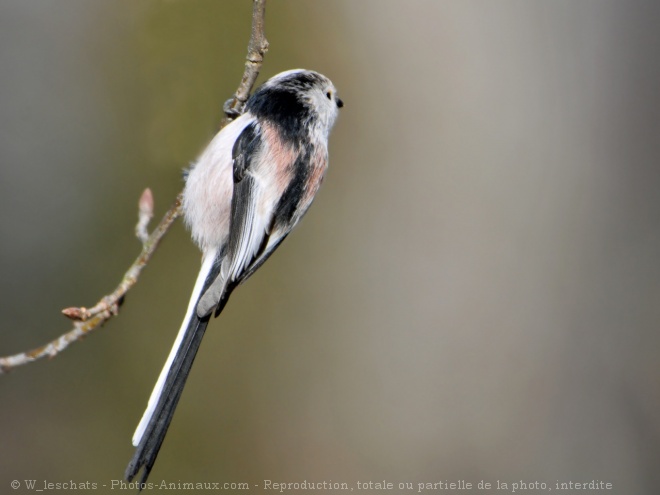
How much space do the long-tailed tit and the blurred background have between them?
1358 millimetres

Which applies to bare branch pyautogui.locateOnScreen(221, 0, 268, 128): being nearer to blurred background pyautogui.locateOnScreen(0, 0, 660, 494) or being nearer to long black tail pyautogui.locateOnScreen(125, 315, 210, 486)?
long black tail pyautogui.locateOnScreen(125, 315, 210, 486)

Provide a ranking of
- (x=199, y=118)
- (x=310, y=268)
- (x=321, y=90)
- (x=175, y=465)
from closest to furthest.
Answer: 1. (x=321, y=90)
2. (x=199, y=118)
3. (x=175, y=465)
4. (x=310, y=268)

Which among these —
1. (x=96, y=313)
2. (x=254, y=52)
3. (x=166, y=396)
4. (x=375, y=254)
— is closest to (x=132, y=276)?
(x=96, y=313)

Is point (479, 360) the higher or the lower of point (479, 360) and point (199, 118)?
the lower

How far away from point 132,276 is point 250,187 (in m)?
0.39

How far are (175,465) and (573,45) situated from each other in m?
3.01

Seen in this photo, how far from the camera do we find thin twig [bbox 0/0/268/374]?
165 centimetres

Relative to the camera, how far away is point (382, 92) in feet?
13.4

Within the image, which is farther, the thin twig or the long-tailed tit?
the long-tailed tit

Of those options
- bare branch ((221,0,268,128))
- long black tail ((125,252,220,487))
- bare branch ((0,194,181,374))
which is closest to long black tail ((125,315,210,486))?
long black tail ((125,252,220,487))

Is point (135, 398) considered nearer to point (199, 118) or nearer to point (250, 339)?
point (250, 339)

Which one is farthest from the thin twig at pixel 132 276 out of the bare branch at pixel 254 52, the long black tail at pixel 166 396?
the long black tail at pixel 166 396

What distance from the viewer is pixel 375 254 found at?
13.0 ft

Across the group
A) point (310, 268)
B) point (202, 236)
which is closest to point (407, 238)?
point (310, 268)
